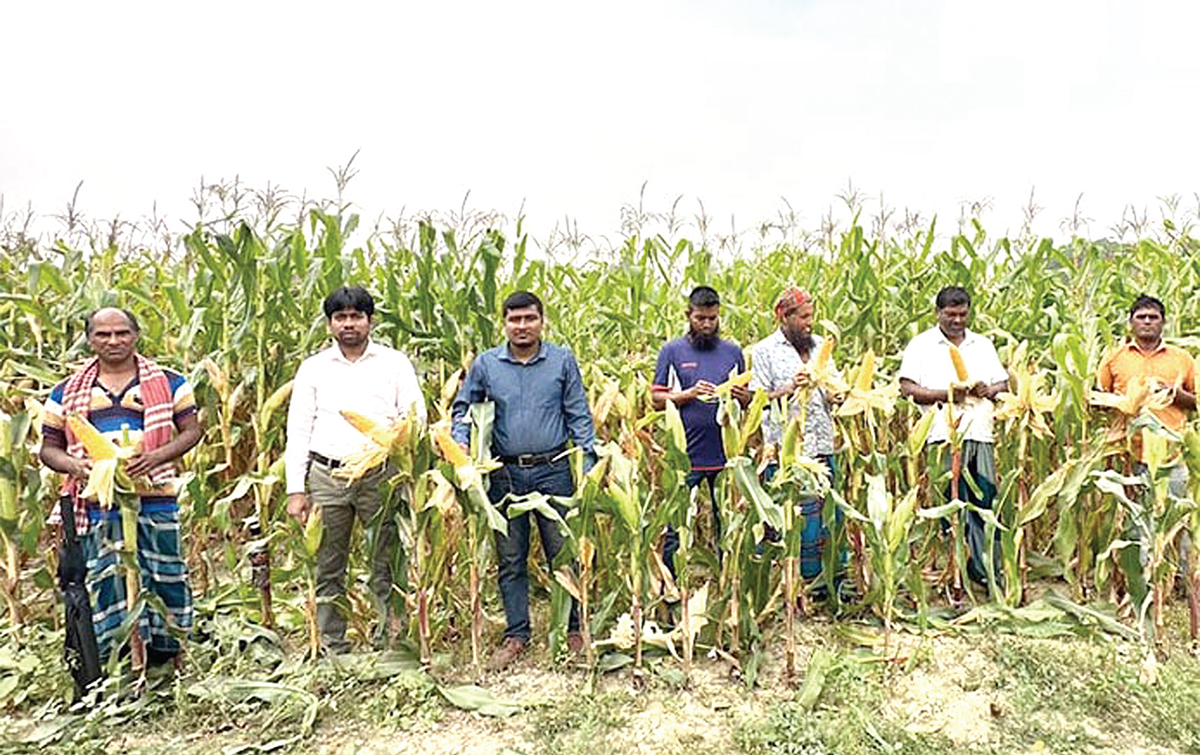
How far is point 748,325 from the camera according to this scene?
5918 millimetres

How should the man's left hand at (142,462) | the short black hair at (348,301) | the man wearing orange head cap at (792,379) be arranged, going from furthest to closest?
the man wearing orange head cap at (792,379), the short black hair at (348,301), the man's left hand at (142,462)

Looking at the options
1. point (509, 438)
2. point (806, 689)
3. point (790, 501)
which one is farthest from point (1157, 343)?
point (509, 438)

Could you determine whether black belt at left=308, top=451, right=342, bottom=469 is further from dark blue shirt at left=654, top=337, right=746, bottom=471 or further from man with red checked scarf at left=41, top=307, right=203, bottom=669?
dark blue shirt at left=654, top=337, right=746, bottom=471

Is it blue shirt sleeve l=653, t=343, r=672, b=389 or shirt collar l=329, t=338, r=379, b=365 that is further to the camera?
blue shirt sleeve l=653, t=343, r=672, b=389

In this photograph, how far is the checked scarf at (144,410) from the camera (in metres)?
3.52

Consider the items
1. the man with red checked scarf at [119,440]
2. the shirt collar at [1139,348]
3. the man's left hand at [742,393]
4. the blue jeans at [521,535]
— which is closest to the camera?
the man with red checked scarf at [119,440]

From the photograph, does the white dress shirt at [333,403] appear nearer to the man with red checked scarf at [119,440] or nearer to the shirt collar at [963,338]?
the man with red checked scarf at [119,440]

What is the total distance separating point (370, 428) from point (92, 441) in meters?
0.90

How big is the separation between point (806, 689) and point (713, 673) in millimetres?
405

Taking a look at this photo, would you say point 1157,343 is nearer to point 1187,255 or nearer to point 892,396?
point 892,396

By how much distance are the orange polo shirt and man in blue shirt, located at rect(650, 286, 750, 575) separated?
1.65 meters

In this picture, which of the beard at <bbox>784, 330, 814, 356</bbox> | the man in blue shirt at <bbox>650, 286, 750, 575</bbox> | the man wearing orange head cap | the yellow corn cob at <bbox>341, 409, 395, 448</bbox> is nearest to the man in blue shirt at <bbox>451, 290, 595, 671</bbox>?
the yellow corn cob at <bbox>341, 409, 395, 448</bbox>

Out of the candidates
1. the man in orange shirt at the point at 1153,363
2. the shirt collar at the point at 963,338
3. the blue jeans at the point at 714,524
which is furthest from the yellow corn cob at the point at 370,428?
the man in orange shirt at the point at 1153,363

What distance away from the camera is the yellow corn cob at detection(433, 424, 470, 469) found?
3.30 m
